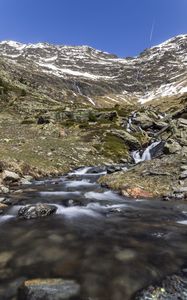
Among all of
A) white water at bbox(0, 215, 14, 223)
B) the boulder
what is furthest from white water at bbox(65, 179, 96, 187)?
the boulder

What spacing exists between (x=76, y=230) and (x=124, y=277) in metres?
5.44

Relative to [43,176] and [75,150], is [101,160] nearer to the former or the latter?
[75,150]

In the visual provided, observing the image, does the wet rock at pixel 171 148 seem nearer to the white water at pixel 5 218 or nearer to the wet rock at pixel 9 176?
the wet rock at pixel 9 176

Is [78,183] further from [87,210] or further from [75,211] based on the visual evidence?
[75,211]

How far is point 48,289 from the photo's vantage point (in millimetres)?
10406

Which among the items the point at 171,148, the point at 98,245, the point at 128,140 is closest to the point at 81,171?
the point at 171,148

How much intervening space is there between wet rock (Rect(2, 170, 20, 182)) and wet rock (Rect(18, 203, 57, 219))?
393 inches

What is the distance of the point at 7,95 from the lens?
382 ft

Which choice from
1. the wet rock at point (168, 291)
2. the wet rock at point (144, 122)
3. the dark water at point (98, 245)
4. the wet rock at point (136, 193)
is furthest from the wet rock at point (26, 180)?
the wet rock at point (144, 122)

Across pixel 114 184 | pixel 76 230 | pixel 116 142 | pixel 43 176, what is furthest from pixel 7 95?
pixel 76 230

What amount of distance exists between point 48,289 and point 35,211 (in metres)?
8.92

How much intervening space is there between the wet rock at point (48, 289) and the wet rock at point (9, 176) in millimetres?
18794

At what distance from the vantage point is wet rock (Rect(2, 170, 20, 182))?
2900 centimetres

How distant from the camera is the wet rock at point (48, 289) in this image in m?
10.1
